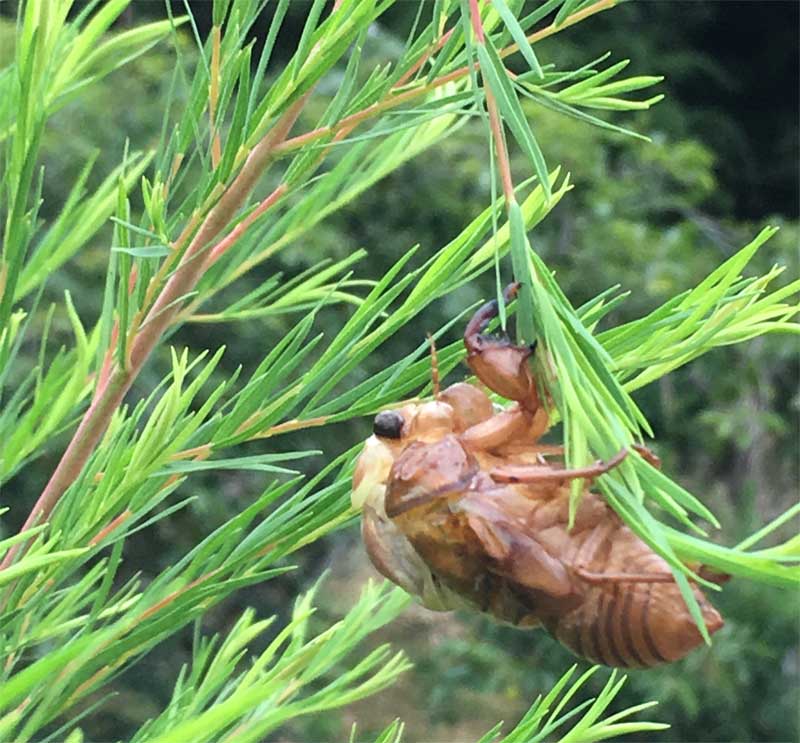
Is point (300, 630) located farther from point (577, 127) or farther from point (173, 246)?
point (577, 127)

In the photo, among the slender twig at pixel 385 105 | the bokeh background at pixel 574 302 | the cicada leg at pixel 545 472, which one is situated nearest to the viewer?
the cicada leg at pixel 545 472

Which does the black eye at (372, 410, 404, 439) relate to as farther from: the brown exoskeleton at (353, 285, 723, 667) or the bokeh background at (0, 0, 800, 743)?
the bokeh background at (0, 0, 800, 743)

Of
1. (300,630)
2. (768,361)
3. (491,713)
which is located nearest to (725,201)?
(768,361)

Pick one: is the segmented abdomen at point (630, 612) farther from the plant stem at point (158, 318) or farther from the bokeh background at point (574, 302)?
the bokeh background at point (574, 302)

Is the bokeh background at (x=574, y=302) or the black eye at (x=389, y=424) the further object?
the bokeh background at (x=574, y=302)

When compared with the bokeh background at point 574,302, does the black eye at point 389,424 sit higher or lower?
higher

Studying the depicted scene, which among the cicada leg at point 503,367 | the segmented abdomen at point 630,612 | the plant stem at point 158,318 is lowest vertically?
the segmented abdomen at point 630,612

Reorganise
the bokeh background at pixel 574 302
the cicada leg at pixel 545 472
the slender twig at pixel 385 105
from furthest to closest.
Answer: the bokeh background at pixel 574 302, the slender twig at pixel 385 105, the cicada leg at pixel 545 472

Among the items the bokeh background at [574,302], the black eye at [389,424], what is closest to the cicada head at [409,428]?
the black eye at [389,424]
